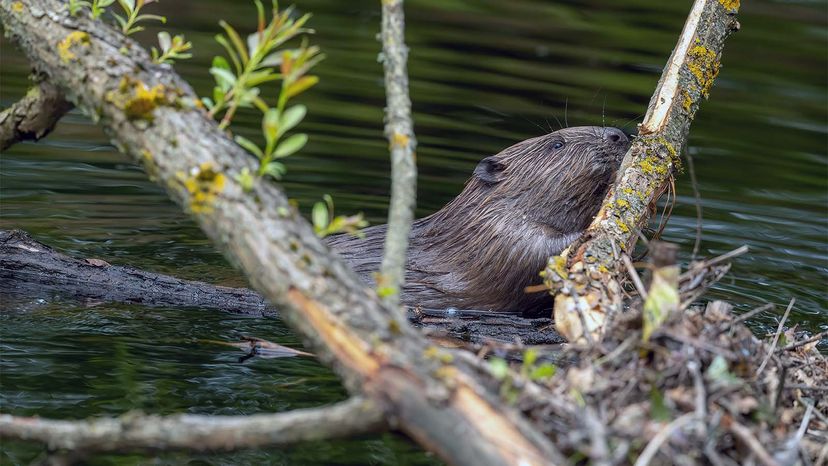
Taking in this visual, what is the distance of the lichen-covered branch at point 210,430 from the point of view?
2.37m

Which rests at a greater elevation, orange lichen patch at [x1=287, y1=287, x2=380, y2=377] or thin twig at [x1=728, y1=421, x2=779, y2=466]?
orange lichen patch at [x1=287, y1=287, x2=380, y2=377]

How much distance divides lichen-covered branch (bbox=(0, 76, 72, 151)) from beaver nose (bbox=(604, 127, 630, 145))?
263 centimetres

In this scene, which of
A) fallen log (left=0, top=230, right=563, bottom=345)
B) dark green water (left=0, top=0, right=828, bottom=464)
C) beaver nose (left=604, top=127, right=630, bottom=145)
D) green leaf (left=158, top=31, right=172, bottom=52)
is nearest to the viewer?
green leaf (left=158, top=31, right=172, bottom=52)

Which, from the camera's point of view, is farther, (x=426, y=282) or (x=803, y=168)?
(x=803, y=168)

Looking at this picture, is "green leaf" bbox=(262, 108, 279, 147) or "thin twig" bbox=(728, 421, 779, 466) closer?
"thin twig" bbox=(728, 421, 779, 466)

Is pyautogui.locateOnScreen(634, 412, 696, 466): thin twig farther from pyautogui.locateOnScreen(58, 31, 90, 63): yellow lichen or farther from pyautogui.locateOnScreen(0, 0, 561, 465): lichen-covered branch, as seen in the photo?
pyautogui.locateOnScreen(58, 31, 90, 63): yellow lichen

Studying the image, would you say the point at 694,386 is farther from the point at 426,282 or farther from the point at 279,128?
the point at 426,282

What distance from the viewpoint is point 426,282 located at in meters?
5.29

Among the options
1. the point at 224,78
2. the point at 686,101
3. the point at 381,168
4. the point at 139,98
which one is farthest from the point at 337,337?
the point at 381,168

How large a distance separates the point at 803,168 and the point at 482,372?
670 cm

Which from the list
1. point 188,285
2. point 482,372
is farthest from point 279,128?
point 188,285

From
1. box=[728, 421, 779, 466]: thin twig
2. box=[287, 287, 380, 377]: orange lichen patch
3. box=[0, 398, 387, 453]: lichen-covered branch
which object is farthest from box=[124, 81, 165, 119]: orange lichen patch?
box=[728, 421, 779, 466]: thin twig

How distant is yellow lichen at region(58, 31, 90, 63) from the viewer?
3210mm

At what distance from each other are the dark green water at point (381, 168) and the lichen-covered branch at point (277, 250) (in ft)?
3.00
